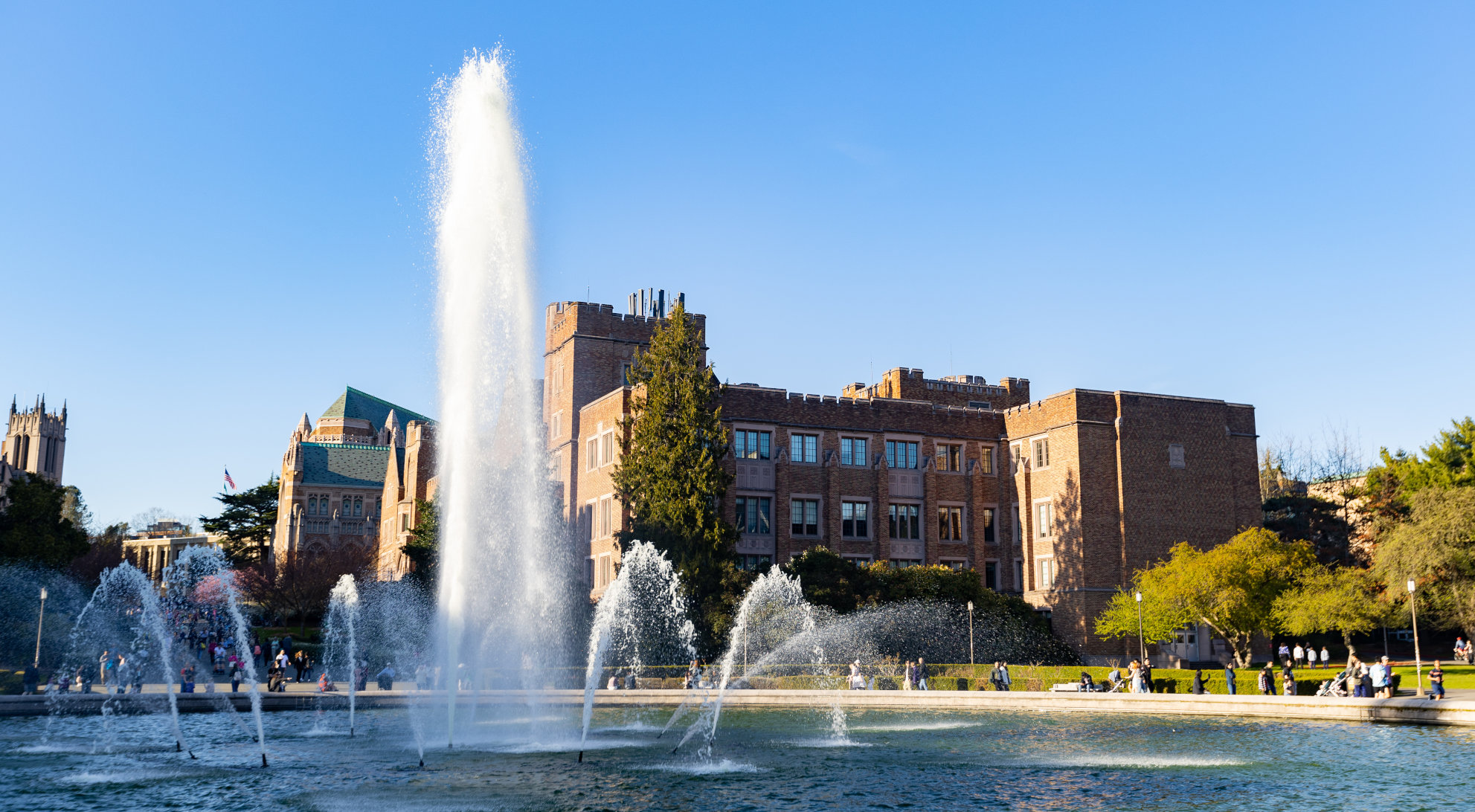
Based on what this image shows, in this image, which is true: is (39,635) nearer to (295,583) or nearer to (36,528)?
(36,528)

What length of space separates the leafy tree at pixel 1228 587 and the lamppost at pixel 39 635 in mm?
42203

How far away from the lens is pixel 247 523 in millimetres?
117312

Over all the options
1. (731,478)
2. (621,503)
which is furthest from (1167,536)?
(621,503)

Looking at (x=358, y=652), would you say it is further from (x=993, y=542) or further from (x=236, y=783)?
(x=236, y=783)

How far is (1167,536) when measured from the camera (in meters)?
58.0

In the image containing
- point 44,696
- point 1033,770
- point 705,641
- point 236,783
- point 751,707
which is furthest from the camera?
point 705,641

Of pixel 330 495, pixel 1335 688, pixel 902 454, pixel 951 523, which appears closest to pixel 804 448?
pixel 902 454

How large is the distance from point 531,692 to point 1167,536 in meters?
36.4

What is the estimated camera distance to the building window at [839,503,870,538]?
197ft

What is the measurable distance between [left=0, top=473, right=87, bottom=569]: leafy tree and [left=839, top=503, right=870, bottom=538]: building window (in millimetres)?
40851

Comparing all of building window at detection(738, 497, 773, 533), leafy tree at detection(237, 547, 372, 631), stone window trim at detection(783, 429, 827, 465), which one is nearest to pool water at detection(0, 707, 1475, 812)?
building window at detection(738, 497, 773, 533)

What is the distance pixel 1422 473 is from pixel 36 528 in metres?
74.5

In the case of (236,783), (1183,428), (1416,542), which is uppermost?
(1183,428)

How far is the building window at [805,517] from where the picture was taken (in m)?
58.9
